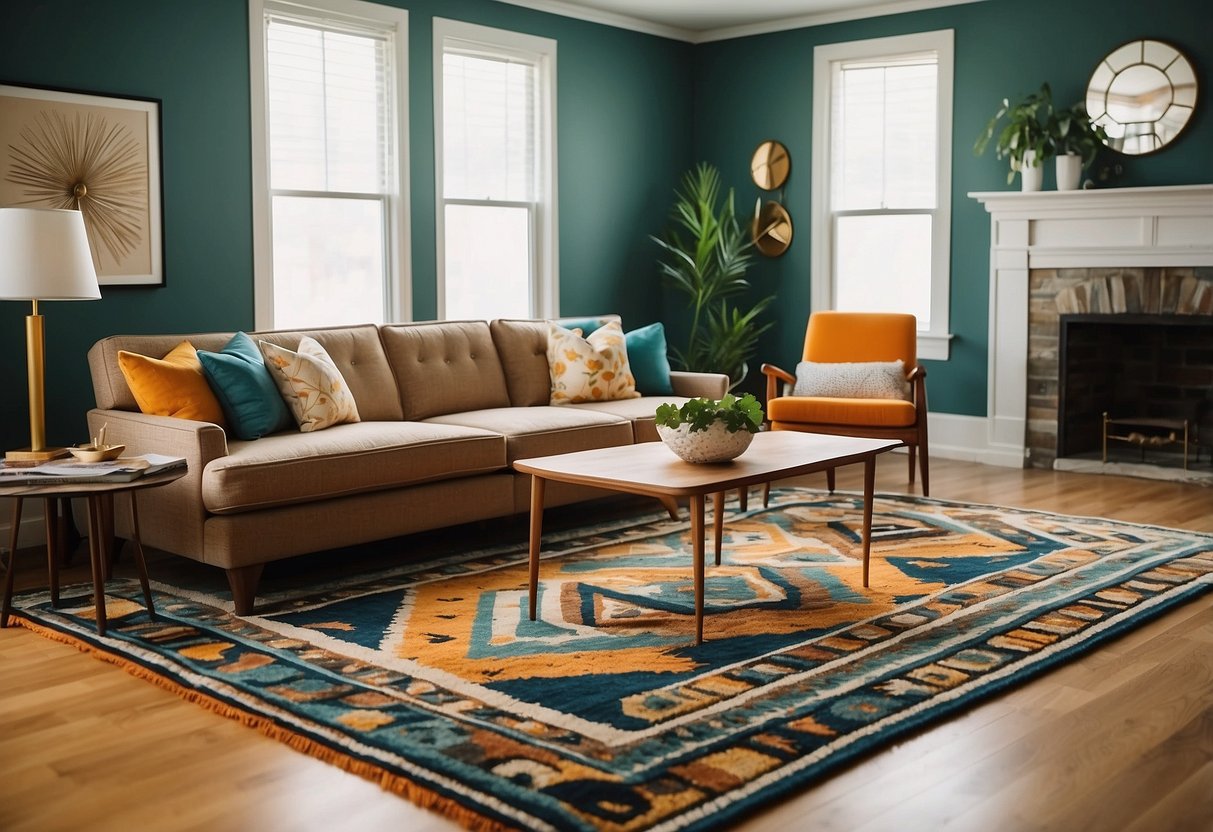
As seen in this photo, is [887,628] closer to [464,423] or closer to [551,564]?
[551,564]

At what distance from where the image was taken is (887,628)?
3.60 m

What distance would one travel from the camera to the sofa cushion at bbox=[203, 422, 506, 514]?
3826 millimetres

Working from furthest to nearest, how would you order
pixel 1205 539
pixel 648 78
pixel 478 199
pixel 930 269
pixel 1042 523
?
pixel 648 78 → pixel 930 269 → pixel 478 199 → pixel 1042 523 → pixel 1205 539

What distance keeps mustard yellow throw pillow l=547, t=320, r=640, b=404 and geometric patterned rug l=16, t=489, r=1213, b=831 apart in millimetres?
861

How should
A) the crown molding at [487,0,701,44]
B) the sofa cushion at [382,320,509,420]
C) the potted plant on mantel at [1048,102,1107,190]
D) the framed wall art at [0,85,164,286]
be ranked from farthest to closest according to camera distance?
the crown molding at [487,0,701,44], the potted plant on mantel at [1048,102,1107,190], the sofa cushion at [382,320,509,420], the framed wall art at [0,85,164,286]

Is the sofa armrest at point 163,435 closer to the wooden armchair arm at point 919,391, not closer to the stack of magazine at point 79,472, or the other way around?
the stack of magazine at point 79,472

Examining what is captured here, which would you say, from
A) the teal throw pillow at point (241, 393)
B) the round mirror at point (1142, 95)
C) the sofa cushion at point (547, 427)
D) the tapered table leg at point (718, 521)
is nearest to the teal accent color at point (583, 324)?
the sofa cushion at point (547, 427)

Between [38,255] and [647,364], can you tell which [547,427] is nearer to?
[647,364]

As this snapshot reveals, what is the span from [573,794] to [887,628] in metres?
1.46

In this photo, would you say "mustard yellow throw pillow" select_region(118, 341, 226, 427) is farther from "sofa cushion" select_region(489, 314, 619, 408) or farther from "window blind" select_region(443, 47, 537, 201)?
"window blind" select_region(443, 47, 537, 201)

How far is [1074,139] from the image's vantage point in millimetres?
6309

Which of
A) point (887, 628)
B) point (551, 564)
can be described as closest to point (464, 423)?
point (551, 564)

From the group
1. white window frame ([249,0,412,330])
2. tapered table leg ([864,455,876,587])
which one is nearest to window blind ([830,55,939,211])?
white window frame ([249,0,412,330])

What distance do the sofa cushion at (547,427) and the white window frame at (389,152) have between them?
106cm
